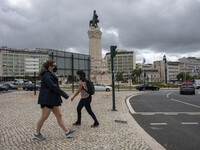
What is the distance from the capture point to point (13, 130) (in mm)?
5215

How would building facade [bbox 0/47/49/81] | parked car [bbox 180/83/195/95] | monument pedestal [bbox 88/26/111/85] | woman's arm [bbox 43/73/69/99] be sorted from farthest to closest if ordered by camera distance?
building facade [bbox 0/47/49/81]
monument pedestal [bbox 88/26/111/85]
parked car [bbox 180/83/195/95]
woman's arm [bbox 43/73/69/99]

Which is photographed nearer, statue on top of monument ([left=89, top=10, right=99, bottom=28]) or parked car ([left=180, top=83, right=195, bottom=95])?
parked car ([left=180, top=83, right=195, bottom=95])

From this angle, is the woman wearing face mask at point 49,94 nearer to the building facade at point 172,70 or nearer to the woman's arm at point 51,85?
the woman's arm at point 51,85

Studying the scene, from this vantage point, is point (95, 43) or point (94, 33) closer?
point (95, 43)

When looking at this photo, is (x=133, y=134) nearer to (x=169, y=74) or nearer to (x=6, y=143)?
(x=6, y=143)

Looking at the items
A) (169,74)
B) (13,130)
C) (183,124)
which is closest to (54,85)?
(13,130)

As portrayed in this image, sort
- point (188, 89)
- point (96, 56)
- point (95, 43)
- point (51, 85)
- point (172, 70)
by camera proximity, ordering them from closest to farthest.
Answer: point (51, 85), point (188, 89), point (95, 43), point (96, 56), point (172, 70)

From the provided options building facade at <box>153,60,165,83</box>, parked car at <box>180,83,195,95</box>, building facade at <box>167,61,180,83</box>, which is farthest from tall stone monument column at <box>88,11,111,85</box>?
building facade at <box>167,61,180,83</box>

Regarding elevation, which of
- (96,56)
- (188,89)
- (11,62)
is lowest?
(188,89)

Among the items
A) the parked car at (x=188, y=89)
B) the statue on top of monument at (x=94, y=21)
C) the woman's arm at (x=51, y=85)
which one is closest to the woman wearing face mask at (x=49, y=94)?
the woman's arm at (x=51, y=85)

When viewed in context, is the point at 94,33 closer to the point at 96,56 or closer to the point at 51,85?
the point at 96,56

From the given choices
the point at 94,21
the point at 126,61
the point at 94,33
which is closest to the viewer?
the point at 94,33

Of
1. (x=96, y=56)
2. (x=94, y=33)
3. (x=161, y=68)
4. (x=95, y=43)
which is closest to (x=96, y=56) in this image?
(x=96, y=56)

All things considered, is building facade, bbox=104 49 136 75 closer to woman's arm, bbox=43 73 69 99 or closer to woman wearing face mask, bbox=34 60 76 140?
woman wearing face mask, bbox=34 60 76 140
